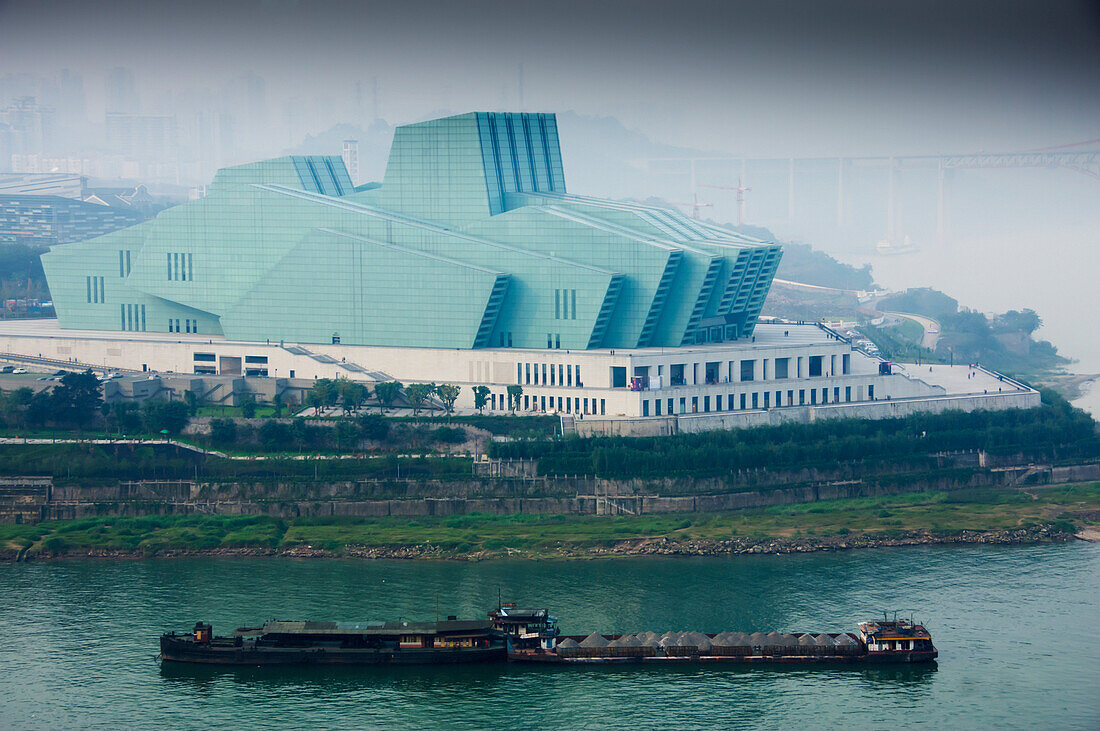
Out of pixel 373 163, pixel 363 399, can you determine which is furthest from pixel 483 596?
pixel 373 163

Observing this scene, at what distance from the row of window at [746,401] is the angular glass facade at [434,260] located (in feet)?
13.7

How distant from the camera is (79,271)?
78.4 metres

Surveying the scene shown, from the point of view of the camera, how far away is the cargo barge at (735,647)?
4447 centimetres

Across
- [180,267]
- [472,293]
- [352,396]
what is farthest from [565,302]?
[180,267]

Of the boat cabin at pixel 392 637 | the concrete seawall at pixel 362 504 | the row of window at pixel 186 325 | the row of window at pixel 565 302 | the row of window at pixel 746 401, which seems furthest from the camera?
the row of window at pixel 186 325

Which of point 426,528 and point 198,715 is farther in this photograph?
point 426,528

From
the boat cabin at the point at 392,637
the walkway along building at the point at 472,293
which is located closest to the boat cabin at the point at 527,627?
the boat cabin at the point at 392,637

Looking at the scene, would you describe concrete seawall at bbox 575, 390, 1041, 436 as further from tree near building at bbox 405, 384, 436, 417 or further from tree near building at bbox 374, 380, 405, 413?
tree near building at bbox 374, 380, 405, 413

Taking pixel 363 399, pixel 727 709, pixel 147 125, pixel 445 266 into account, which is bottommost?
pixel 727 709

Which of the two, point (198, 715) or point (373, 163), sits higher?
point (373, 163)

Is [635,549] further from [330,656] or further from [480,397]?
[330,656]

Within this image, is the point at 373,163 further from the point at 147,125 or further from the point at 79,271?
the point at 79,271

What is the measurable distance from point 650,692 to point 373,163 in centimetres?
14569

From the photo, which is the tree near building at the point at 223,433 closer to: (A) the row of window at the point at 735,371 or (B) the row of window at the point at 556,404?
(B) the row of window at the point at 556,404
